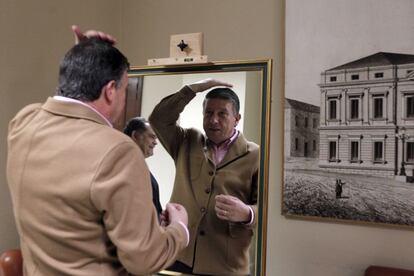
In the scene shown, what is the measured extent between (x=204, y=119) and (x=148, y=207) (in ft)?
2.07

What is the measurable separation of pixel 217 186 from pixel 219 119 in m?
0.26

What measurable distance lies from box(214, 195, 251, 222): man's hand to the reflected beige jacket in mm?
442

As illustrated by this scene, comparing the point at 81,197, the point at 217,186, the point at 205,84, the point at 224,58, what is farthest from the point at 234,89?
the point at 81,197

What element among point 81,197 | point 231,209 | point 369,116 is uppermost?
point 369,116

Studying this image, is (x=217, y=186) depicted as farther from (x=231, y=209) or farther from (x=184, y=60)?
(x=184, y=60)

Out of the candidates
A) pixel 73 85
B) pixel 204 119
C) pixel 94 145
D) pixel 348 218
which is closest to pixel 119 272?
pixel 94 145

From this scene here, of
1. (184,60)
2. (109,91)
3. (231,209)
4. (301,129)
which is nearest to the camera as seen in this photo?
(109,91)

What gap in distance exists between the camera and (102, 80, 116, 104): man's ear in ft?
3.93

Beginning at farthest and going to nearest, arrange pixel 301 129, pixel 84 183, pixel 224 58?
pixel 224 58
pixel 301 129
pixel 84 183

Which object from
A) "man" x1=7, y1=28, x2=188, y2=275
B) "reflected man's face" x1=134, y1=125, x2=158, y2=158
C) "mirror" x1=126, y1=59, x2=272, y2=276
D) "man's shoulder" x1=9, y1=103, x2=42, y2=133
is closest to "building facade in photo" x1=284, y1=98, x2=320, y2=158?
"mirror" x1=126, y1=59, x2=272, y2=276

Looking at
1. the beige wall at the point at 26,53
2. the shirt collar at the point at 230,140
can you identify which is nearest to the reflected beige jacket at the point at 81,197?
the shirt collar at the point at 230,140

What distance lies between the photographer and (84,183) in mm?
1071

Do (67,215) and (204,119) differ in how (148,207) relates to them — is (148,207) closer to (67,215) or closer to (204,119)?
(67,215)

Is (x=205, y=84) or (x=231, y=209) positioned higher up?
(x=205, y=84)
